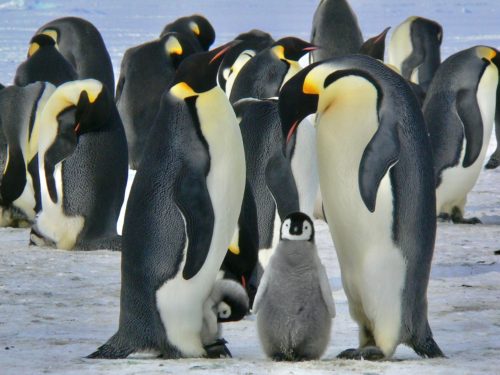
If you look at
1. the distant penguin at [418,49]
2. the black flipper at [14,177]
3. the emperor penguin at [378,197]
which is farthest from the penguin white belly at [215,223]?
the distant penguin at [418,49]

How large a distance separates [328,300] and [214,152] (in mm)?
610

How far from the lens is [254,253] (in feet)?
13.5

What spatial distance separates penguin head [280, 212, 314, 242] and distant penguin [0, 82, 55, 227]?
352cm

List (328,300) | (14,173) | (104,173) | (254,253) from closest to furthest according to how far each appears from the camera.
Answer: (328,300) → (254,253) → (104,173) → (14,173)

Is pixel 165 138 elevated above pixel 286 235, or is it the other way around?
pixel 165 138

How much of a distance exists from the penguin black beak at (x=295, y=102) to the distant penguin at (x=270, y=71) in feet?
7.47

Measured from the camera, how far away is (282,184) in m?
4.73

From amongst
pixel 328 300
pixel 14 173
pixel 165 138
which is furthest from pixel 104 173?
pixel 328 300

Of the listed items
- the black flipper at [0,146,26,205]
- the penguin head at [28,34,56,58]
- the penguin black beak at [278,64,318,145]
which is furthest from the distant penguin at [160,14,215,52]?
the penguin black beak at [278,64,318,145]

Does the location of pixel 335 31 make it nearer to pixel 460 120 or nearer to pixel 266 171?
pixel 460 120

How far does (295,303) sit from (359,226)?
36cm

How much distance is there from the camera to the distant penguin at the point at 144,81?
8.62m

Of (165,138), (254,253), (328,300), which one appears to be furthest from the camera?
(254,253)

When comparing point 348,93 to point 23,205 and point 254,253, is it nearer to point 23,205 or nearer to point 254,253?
point 254,253
